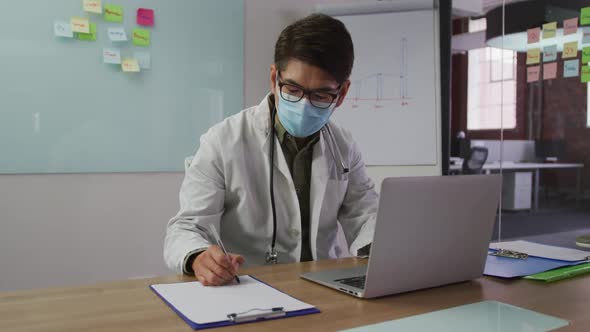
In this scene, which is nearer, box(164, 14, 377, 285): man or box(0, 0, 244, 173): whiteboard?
box(164, 14, 377, 285): man

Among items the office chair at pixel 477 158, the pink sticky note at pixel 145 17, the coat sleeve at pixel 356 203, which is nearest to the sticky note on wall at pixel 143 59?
the pink sticky note at pixel 145 17

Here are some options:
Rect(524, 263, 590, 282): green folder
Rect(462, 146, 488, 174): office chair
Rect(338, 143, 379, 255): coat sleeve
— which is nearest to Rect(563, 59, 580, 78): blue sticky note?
Rect(338, 143, 379, 255): coat sleeve

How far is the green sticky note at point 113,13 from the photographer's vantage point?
9.21 feet

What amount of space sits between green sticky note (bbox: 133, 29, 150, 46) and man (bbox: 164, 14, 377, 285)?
149 centimetres

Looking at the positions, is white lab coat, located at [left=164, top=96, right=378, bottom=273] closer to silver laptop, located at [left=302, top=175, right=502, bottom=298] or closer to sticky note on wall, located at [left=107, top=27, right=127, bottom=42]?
silver laptop, located at [left=302, top=175, right=502, bottom=298]

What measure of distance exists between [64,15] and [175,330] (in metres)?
2.35

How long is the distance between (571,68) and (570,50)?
3.9 inches

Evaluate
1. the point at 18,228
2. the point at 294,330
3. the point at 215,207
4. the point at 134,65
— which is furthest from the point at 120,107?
the point at 294,330

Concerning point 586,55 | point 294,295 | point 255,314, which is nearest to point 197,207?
point 294,295

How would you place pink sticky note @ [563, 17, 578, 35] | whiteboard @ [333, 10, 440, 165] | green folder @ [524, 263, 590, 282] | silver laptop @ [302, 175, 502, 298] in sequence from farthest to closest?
whiteboard @ [333, 10, 440, 165] < pink sticky note @ [563, 17, 578, 35] < green folder @ [524, 263, 590, 282] < silver laptop @ [302, 175, 502, 298]

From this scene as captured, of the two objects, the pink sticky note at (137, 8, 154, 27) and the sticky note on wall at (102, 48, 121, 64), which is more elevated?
the pink sticky note at (137, 8, 154, 27)

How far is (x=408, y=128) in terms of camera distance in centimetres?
321

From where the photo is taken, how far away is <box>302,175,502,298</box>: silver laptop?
3.33 feet

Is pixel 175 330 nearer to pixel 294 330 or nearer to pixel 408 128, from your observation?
pixel 294 330
